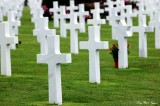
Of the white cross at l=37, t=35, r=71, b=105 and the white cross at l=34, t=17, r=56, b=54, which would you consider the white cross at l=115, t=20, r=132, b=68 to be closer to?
the white cross at l=34, t=17, r=56, b=54

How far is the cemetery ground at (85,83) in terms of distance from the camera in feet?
43.0

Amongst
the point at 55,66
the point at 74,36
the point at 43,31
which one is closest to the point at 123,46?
the point at 43,31

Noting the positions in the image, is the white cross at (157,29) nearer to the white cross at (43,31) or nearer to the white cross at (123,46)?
the white cross at (43,31)

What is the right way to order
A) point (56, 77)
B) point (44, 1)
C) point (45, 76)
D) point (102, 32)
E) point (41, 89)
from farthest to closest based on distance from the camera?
point (44, 1)
point (102, 32)
point (45, 76)
point (41, 89)
point (56, 77)

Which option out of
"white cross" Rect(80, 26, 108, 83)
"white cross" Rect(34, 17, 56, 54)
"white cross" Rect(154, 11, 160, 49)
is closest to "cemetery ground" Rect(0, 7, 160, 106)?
"white cross" Rect(80, 26, 108, 83)

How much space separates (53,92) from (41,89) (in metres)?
1.87

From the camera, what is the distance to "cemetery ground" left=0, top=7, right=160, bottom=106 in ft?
43.0

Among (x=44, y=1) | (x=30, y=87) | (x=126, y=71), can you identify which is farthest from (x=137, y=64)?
(x=44, y=1)

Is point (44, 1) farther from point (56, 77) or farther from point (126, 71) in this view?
point (56, 77)

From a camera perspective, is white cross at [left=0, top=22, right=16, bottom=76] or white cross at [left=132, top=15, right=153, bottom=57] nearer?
white cross at [left=0, top=22, right=16, bottom=76]

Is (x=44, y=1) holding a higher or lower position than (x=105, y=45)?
higher

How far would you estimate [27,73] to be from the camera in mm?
16922

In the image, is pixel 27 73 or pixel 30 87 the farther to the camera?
pixel 27 73

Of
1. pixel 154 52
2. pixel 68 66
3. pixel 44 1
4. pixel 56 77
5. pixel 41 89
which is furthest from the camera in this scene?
pixel 44 1
